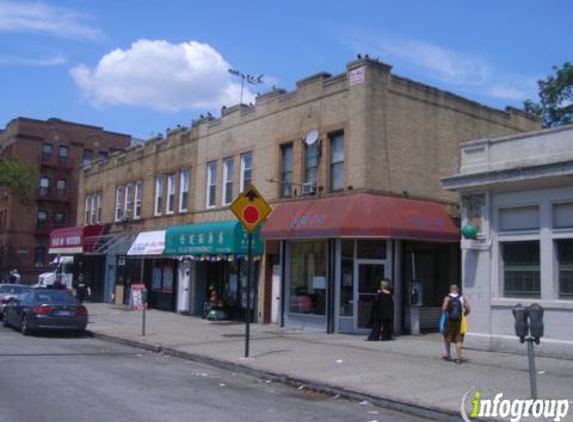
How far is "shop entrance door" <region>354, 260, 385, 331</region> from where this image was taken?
19.5 metres

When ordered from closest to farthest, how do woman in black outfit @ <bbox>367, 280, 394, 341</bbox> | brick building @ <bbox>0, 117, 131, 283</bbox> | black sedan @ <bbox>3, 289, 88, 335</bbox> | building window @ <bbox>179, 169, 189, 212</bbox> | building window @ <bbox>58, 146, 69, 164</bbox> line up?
woman in black outfit @ <bbox>367, 280, 394, 341</bbox> → black sedan @ <bbox>3, 289, 88, 335</bbox> → building window @ <bbox>179, 169, 189, 212</bbox> → brick building @ <bbox>0, 117, 131, 283</bbox> → building window @ <bbox>58, 146, 69, 164</bbox>

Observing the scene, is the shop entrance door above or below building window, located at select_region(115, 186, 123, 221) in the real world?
below

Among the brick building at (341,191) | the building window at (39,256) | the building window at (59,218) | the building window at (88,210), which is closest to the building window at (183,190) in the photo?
the brick building at (341,191)

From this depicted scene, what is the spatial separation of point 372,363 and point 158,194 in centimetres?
1974

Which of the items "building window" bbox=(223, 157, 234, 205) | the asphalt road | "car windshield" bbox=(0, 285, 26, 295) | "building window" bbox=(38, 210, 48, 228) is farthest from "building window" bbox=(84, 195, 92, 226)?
the asphalt road

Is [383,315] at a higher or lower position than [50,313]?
higher

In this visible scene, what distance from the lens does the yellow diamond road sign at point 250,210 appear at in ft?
45.8

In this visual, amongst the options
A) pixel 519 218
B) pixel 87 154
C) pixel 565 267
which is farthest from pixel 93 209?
pixel 565 267

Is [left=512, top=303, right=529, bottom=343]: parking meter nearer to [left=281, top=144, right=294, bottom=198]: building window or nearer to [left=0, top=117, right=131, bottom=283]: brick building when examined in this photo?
[left=281, top=144, right=294, bottom=198]: building window

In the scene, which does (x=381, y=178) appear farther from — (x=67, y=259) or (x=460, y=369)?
(x=67, y=259)

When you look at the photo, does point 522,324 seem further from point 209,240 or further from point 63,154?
point 63,154

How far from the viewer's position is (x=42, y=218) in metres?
60.0

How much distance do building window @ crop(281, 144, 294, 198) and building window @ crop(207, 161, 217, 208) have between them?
182 inches

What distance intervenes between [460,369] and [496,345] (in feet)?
10.4
